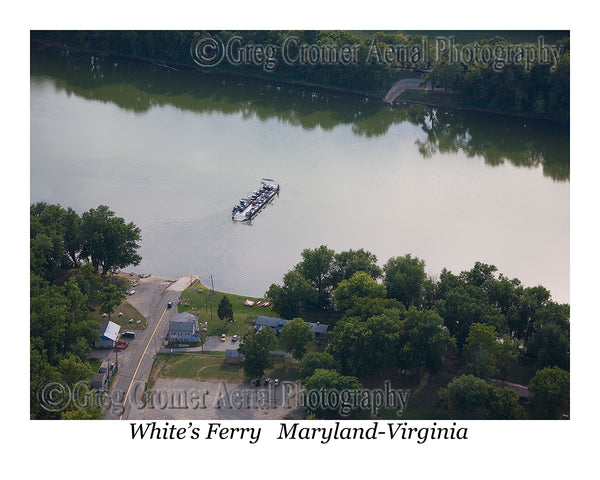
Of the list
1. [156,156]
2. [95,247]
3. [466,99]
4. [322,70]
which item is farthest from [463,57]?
[95,247]

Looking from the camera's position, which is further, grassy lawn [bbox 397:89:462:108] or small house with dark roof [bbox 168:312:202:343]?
grassy lawn [bbox 397:89:462:108]

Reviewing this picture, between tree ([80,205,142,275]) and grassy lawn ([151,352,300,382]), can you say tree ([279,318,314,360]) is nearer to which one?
grassy lawn ([151,352,300,382])

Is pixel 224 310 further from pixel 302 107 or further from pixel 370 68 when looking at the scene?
pixel 370 68

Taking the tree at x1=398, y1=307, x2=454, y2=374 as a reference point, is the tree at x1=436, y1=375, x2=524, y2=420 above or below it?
below

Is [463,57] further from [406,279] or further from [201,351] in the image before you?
[201,351]

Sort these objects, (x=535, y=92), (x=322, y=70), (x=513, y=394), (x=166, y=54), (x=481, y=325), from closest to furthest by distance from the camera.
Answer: (x=513, y=394), (x=481, y=325), (x=535, y=92), (x=322, y=70), (x=166, y=54)

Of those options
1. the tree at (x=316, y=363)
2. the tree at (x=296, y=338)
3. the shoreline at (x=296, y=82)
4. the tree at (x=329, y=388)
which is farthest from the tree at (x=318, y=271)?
the shoreline at (x=296, y=82)

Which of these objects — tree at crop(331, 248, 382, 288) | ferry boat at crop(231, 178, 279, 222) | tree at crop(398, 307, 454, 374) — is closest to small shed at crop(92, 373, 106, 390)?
tree at crop(331, 248, 382, 288)
